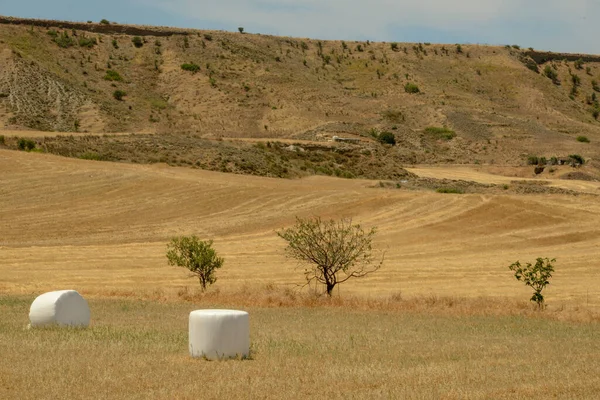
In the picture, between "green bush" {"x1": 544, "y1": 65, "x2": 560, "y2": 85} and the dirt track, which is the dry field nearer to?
the dirt track

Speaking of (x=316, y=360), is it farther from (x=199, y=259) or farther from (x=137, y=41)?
(x=137, y=41)

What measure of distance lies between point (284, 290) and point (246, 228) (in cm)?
2497

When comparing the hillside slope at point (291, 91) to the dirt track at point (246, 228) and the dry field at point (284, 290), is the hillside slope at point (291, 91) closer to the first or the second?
the dry field at point (284, 290)

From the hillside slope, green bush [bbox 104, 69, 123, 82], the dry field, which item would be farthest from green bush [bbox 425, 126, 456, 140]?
green bush [bbox 104, 69, 123, 82]

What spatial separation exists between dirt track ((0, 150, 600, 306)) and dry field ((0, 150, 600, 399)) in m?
0.17

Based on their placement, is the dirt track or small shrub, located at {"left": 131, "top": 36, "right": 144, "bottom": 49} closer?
the dirt track

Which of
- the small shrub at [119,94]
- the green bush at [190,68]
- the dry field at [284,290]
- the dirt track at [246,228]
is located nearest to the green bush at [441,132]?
the dry field at [284,290]

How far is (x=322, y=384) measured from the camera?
14.7 meters

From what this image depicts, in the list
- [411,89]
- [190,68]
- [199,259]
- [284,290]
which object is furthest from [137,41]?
[284,290]

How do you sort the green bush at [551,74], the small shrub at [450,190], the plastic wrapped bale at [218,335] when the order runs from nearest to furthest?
the plastic wrapped bale at [218,335], the small shrub at [450,190], the green bush at [551,74]

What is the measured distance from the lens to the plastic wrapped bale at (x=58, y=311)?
2086 cm

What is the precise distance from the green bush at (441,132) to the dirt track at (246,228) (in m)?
36.1

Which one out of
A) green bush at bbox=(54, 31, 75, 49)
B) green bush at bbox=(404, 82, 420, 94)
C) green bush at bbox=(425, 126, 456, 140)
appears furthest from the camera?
green bush at bbox=(404, 82, 420, 94)

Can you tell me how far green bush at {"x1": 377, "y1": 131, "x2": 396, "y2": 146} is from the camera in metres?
106
